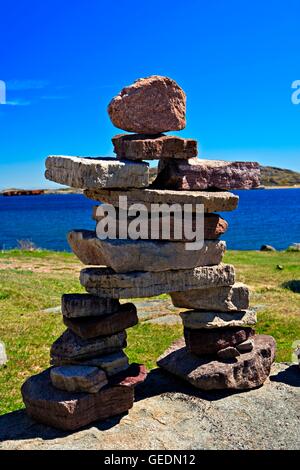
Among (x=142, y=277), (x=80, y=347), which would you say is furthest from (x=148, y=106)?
(x=80, y=347)

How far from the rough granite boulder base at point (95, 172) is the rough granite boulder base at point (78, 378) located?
8.95 feet

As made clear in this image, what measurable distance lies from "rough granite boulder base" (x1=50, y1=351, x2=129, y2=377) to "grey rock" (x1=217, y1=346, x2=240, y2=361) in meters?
1.88

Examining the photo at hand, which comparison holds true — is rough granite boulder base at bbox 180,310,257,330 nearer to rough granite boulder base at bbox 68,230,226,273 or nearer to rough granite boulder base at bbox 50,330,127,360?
rough granite boulder base at bbox 68,230,226,273

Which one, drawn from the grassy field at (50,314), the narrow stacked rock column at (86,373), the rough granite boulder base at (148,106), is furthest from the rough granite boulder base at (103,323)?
the rough granite boulder base at (148,106)

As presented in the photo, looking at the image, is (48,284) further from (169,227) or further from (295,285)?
(169,227)

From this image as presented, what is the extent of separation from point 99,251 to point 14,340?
572 cm

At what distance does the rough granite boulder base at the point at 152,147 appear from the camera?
→ 8.52 m

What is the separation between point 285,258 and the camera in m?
30.8

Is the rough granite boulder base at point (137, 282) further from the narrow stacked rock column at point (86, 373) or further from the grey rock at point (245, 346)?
the grey rock at point (245, 346)

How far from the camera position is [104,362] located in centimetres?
820

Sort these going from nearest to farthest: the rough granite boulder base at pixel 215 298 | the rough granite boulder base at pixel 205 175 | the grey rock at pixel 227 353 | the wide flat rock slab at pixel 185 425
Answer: the wide flat rock slab at pixel 185 425 < the rough granite boulder base at pixel 205 175 < the rough granite boulder base at pixel 215 298 < the grey rock at pixel 227 353

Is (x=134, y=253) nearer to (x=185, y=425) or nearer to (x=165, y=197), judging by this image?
(x=165, y=197)

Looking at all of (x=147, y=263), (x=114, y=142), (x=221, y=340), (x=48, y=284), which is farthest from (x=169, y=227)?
(x=48, y=284)
